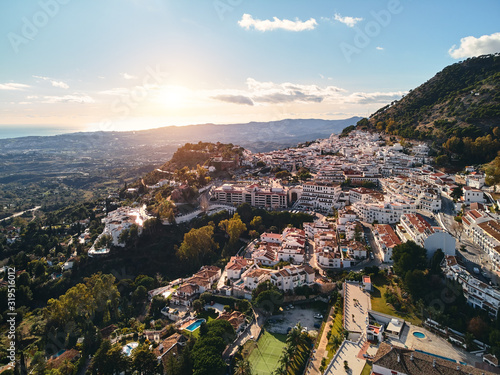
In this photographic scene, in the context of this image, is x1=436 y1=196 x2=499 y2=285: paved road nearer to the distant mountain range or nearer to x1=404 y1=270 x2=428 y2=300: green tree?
x1=404 y1=270 x2=428 y2=300: green tree

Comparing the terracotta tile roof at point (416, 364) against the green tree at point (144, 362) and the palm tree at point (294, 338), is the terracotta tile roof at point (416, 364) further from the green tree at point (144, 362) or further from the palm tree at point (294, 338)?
the green tree at point (144, 362)

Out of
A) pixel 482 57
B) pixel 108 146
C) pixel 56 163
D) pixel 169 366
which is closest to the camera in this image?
pixel 169 366

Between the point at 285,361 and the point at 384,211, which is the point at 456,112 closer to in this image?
the point at 384,211

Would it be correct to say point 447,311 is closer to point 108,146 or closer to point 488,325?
point 488,325

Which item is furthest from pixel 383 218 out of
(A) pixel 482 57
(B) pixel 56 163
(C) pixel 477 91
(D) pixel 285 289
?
(B) pixel 56 163

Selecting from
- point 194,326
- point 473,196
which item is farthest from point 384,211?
point 194,326

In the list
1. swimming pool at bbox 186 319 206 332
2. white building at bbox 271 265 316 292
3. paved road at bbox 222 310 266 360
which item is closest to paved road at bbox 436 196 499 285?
white building at bbox 271 265 316 292
